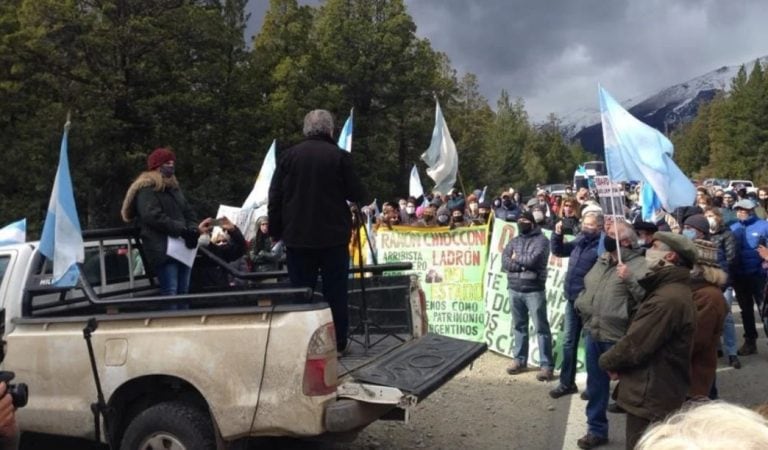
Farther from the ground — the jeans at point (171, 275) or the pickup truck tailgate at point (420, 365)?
the jeans at point (171, 275)

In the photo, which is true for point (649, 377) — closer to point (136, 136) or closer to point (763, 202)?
point (763, 202)

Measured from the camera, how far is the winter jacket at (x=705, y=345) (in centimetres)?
489

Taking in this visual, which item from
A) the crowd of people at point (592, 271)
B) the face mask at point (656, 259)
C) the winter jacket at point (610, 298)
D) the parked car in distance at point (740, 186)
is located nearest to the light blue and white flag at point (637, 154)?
the crowd of people at point (592, 271)

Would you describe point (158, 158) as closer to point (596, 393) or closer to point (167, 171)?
point (167, 171)

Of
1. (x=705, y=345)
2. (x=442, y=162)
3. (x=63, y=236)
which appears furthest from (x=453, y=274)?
(x=63, y=236)

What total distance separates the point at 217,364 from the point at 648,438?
3.23 meters

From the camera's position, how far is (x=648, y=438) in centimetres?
161

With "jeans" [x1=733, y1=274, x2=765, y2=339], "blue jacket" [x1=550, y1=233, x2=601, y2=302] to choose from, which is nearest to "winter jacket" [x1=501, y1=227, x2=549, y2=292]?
"blue jacket" [x1=550, y1=233, x2=601, y2=302]

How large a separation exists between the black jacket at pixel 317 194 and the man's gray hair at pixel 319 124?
53 millimetres

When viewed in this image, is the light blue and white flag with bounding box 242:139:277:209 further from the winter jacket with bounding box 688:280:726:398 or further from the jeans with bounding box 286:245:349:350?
the winter jacket with bounding box 688:280:726:398

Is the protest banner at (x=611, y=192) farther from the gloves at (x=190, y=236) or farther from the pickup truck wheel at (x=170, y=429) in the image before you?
the pickup truck wheel at (x=170, y=429)

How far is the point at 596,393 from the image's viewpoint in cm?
591

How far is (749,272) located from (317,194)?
584 centimetres

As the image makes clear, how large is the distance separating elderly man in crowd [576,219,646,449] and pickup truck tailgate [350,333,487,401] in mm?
928
